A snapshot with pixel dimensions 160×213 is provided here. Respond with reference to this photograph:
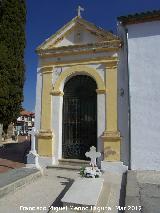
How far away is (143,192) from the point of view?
671 cm

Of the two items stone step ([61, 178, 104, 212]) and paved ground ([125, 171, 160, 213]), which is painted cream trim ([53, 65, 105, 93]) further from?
stone step ([61, 178, 104, 212])

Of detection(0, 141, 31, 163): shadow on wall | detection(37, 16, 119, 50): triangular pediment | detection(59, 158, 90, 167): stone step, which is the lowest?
detection(0, 141, 31, 163): shadow on wall

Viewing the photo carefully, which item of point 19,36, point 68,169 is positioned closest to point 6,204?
point 68,169

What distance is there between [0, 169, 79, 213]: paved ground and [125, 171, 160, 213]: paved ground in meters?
1.69

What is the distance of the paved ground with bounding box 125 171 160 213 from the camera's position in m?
5.79

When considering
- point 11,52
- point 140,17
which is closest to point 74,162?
point 140,17

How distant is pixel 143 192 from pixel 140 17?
5993 mm

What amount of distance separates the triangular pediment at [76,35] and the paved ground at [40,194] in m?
5.12

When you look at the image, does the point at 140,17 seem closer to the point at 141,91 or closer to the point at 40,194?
the point at 141,91

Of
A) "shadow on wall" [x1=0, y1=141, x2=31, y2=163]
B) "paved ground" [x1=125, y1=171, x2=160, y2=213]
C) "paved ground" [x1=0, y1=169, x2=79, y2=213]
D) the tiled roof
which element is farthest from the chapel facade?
"paved ground" [x1=125, y1=171, x2=160, y2=213]

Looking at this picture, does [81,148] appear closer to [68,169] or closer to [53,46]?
[68,169]

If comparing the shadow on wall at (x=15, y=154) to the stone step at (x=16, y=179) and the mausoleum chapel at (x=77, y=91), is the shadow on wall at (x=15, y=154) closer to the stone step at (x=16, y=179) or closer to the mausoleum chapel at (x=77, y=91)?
the mausoleum chapel at (x=77, y=91)

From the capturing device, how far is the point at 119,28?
34.1 ft

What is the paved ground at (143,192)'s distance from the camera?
19.0ft
